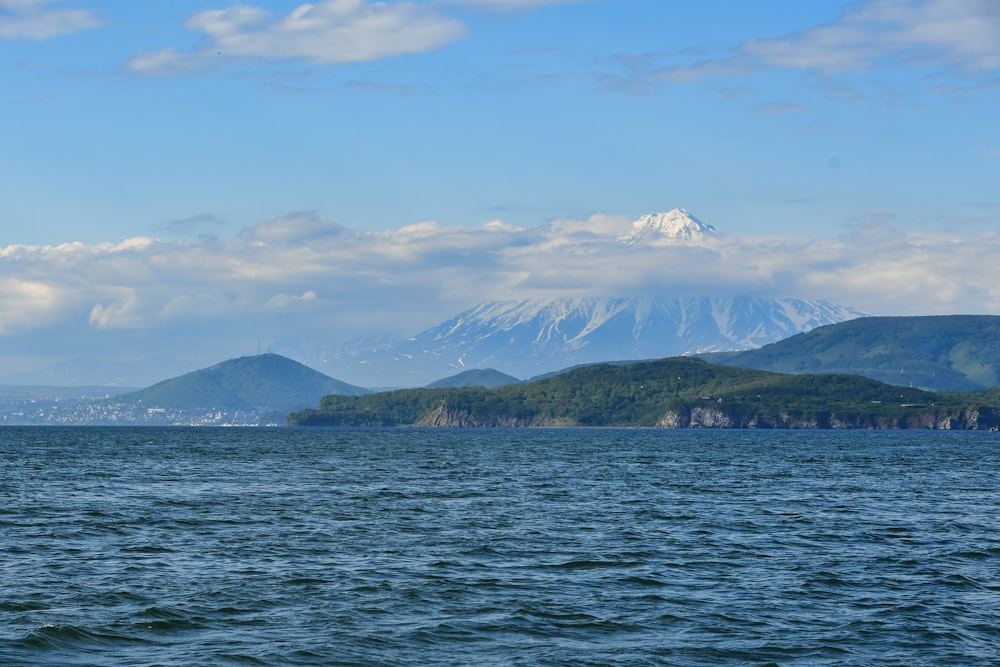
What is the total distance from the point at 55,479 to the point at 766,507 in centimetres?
6704

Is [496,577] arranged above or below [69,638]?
above

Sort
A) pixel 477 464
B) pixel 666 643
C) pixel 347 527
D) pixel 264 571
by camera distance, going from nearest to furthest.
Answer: pixel 666 643
pixel 264 571
pixel 347 527
pixel 477 464

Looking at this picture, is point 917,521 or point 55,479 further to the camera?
point 55,479

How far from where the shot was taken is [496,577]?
5109 centimetres

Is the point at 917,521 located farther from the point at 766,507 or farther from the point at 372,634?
the point at 372,634

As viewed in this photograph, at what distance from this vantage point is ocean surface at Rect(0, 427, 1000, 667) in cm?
3816

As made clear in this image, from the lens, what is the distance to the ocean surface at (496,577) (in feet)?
125

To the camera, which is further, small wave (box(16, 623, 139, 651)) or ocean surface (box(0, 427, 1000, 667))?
ocean surface (box(0, 427, 1000, 667))

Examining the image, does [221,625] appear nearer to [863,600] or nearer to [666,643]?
[666,643]

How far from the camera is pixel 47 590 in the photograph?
46844 millimetres

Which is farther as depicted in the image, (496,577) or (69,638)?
(496,577)

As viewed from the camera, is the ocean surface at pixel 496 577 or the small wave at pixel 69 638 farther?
the ocean surface at pixel 496 577

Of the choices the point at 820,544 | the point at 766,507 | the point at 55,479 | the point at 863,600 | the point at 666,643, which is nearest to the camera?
the point at 666,643

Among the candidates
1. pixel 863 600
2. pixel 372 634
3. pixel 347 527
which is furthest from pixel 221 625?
pixel 347 527
